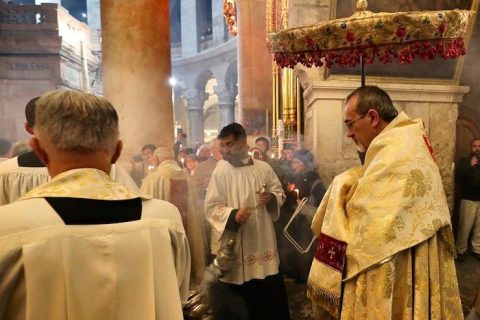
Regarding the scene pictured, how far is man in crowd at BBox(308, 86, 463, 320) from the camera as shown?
5.54ft

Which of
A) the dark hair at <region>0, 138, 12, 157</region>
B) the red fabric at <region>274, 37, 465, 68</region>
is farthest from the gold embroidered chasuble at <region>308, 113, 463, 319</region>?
the dark hair at <region>0, 138, 12, 157</region>

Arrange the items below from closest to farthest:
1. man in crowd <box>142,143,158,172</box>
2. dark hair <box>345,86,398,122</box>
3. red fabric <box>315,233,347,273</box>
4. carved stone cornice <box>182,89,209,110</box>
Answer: red fabric <box>315,233,347,273</box>, dark hair <box>345,86,398,122</box>, man in crowd <box>142,143,158,172</box>, carved stone cornice <box>182,89,209,110</box>

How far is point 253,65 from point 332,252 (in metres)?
7.86

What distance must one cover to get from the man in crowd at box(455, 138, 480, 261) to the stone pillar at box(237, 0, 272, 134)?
185 inches

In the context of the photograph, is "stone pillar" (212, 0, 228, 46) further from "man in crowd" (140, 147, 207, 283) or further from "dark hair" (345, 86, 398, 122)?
"dark hair" (345, 86, 398, 122)

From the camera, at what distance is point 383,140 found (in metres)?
1.82

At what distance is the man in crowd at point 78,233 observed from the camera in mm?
937

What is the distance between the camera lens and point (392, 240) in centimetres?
168

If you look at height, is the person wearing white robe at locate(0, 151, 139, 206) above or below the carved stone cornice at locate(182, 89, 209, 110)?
below

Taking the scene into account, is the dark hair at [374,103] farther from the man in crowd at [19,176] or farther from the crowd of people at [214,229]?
the man in crowd at [19,176]

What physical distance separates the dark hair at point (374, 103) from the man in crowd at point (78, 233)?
4.20 feet

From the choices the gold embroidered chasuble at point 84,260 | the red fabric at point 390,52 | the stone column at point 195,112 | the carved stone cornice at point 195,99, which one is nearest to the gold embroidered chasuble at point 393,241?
the gold embroidered chasuble at point 84,260

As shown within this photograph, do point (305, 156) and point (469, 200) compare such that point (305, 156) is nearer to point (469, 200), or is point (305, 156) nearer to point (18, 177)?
point (469, 200)

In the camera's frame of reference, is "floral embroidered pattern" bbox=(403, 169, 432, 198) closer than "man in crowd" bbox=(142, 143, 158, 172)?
Yes
